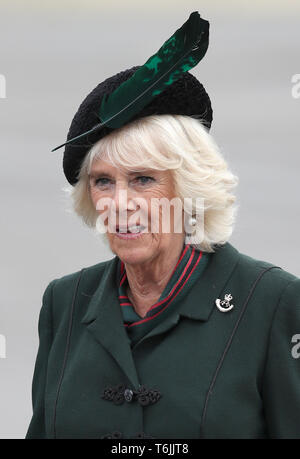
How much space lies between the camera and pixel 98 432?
82.1 inches

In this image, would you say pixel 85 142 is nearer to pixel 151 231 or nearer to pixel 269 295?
pixel 151 231

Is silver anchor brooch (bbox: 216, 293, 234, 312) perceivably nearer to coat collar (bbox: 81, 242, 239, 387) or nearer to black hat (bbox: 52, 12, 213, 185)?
coat collar (bbox: 81, 242, 239, 387)

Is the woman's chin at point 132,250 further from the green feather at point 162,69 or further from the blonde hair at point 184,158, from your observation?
the green feather at point 162,69

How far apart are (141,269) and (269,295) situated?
343 mm

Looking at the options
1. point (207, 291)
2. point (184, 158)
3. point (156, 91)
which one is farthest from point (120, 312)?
point (156, 91)

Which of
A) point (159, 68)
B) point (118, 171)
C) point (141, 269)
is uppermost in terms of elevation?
point (159, 68)

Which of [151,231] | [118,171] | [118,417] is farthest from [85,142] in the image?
[118,417]

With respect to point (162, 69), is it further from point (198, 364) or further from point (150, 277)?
point (198, 364)

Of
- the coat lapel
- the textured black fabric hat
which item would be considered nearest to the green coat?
the coat lapel

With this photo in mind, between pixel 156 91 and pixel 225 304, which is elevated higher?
pixel 156 91

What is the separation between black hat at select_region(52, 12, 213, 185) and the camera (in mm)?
2066

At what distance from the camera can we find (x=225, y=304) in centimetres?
211

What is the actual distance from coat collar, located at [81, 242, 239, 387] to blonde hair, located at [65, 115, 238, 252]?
5 centimetres

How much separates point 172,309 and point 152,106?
1.63 feet
